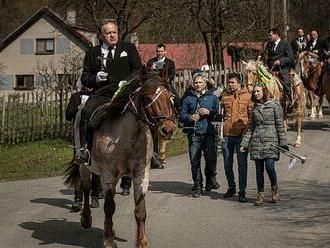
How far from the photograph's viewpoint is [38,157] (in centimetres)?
1817

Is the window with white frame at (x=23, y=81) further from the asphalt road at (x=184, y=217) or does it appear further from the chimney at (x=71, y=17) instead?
the asphalt road at (x=184, y=217)

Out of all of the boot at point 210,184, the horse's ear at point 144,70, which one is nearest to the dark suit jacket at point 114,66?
the horse's ear at point 144,70

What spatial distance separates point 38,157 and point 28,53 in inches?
1870

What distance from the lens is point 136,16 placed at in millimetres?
31094

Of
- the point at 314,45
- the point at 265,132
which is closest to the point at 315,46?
the point at 314,45

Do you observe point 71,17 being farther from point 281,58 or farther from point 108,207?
point 108,207

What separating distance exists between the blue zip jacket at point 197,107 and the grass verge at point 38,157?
450 centimetres

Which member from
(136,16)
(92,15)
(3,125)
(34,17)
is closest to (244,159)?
(3,125)

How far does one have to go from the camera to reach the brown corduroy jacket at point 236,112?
36.1 ft

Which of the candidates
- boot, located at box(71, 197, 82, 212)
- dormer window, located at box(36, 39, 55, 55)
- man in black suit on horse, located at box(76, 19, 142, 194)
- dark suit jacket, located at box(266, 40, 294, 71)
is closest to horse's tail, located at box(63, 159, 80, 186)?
boot, located at box(71, 197, 82, 212)

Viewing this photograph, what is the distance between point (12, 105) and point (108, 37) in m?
13.3

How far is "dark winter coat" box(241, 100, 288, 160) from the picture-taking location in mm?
10305

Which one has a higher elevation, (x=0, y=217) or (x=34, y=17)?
(x=34, y=17)

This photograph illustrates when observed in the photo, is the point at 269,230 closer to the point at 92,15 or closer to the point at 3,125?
the point at 3,125
